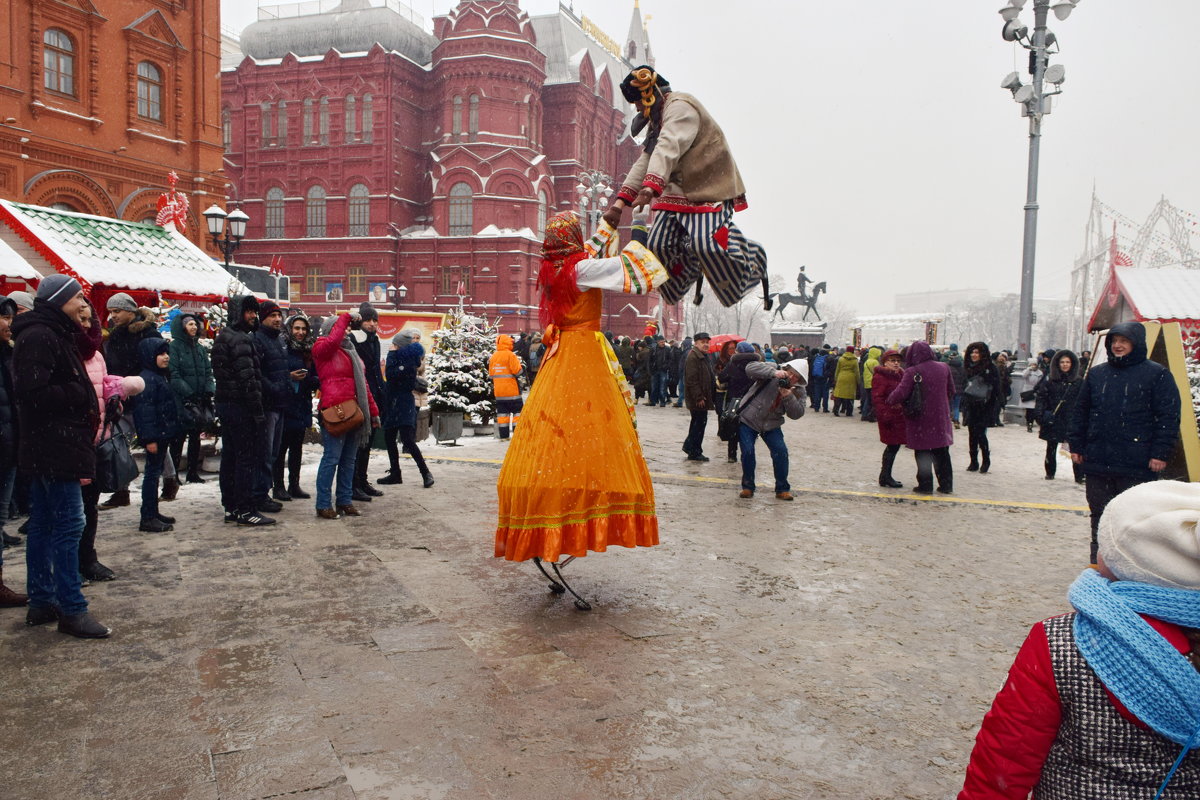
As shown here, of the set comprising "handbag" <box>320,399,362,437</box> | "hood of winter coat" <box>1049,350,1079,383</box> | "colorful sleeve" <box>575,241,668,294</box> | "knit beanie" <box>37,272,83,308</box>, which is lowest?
"handbag" <box>320,399,362,437</box>

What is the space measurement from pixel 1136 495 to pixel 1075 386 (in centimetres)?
889

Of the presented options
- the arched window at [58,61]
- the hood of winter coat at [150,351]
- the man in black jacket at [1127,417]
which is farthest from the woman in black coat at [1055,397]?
the arched window at [58,61]

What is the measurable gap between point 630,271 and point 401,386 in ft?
18.7

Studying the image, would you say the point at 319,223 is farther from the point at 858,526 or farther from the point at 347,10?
the point at 858,526

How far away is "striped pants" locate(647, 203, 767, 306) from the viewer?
4.13 meters

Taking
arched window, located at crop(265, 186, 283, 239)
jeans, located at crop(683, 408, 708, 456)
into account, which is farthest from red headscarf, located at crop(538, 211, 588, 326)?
arched window, located at crop(265, 186, 283, 239)

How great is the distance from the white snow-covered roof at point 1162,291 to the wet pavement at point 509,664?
344 inches

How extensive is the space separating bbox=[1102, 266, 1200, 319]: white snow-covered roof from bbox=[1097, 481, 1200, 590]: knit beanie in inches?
568

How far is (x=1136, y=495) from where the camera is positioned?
69.1 inches

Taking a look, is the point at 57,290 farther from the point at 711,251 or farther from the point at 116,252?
the point at 116,252

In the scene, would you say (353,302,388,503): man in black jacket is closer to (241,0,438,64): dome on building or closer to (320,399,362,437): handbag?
(320,399,362,437): handbag

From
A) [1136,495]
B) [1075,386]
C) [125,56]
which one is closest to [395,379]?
[1075,386]

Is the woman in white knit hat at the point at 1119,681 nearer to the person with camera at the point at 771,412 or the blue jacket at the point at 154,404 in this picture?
the blue jacket at the point at 154,404

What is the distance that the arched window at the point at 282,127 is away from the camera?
46.2 metres
